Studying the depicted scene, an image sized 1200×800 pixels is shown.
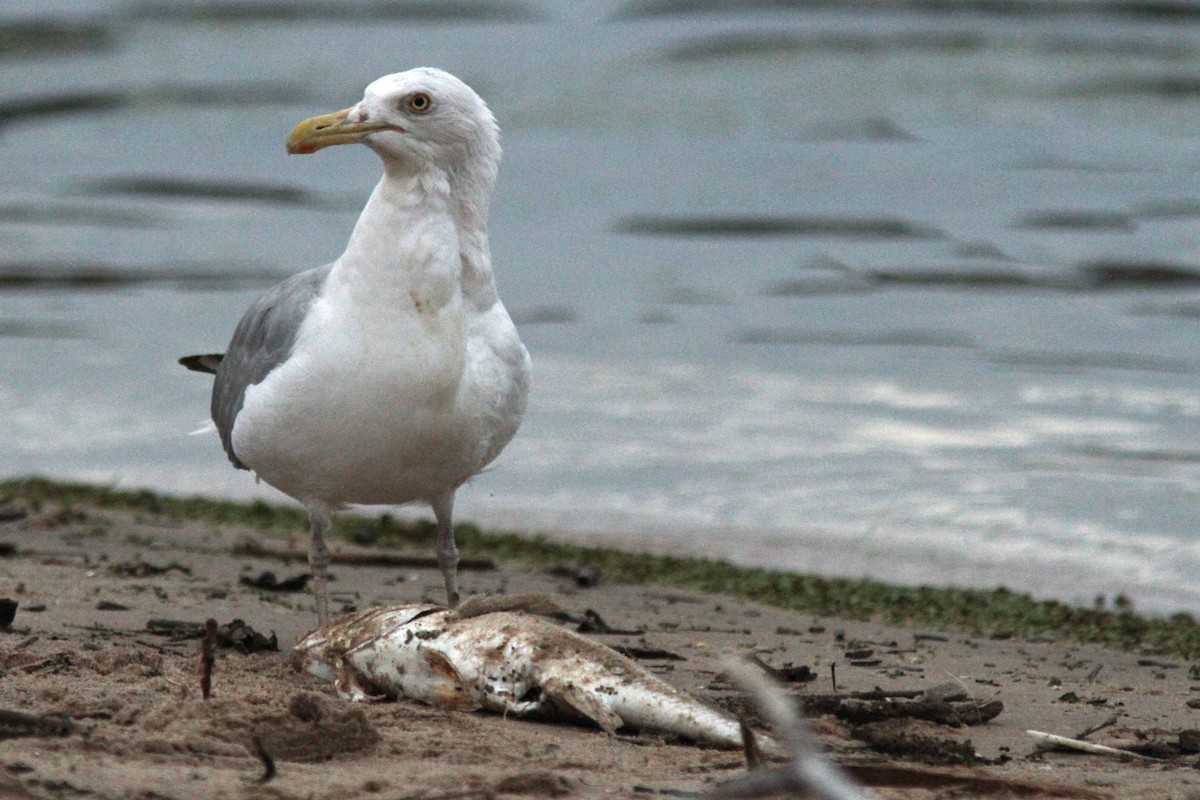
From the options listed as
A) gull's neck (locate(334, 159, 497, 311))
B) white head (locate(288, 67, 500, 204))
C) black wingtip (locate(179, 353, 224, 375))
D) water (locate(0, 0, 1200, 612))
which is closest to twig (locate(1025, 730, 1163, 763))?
gull's neck (locate(334, 159, 497, 311))

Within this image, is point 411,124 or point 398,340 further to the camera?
point 411,124

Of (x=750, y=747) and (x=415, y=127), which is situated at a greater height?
(x=415, y=127)

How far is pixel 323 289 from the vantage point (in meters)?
5.47

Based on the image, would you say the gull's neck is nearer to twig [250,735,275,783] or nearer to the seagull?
the seagull

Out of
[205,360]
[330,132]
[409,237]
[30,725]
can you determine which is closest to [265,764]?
[30,725]

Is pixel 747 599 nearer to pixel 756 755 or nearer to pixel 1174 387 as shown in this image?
pixel 756 755

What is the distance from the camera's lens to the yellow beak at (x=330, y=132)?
5242 mm

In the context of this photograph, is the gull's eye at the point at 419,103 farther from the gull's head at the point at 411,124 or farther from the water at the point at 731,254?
the water at the point at 731,254

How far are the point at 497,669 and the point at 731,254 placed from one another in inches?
450

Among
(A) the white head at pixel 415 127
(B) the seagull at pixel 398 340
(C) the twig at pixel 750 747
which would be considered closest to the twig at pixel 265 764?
(C) the twig at pixel 750 747

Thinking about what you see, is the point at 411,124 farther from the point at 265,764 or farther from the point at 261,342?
the point at 265,764

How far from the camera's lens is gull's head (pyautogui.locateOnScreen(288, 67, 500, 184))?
5.27 m

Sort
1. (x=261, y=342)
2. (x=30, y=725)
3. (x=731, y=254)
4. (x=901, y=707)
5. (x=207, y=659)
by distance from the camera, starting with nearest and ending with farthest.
A: (x=30, y=725) < (x=207, y=659) < (x=901, y=707) < (x=261, y=342) < (x=731, y=254)

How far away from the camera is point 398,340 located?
5.14 m
